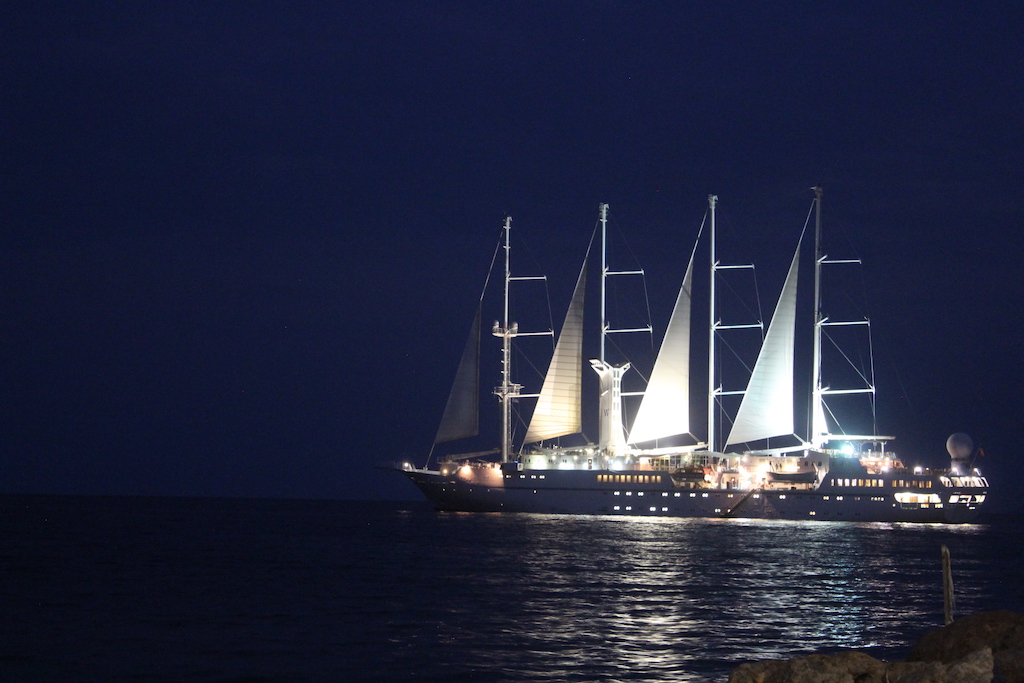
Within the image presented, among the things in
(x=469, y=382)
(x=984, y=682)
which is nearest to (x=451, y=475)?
(x=469, y=382)

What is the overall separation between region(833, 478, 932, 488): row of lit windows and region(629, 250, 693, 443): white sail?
8.98 meters

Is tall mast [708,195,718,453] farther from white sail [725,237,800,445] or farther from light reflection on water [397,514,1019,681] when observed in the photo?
light reflection on water [397,514,1019,681]

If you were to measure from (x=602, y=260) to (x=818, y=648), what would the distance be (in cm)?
4937

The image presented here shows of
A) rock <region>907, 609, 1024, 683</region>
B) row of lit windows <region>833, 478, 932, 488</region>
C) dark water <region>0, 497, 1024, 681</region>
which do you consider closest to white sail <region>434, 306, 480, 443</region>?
dark water <region>0, 497, 1024, 681</region>

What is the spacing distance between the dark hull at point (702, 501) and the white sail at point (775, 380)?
3.82m

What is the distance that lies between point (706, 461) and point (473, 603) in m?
41.7

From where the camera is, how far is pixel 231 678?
18.8 m

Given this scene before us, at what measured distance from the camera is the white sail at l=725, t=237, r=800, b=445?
2544 inches

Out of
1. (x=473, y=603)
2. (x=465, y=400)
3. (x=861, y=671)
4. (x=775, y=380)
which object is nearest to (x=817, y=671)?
(x=861, y=671)

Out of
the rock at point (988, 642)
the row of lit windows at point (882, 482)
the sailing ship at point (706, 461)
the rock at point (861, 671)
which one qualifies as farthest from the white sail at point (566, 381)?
the rock at point (861, 671)

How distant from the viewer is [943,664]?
13102mm

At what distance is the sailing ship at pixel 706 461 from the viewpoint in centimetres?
6519

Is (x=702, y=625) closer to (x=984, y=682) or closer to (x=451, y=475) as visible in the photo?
(x=984, y=682)

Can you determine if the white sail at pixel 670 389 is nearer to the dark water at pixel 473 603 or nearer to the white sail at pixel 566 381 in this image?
the white sail at pixel 566 381
